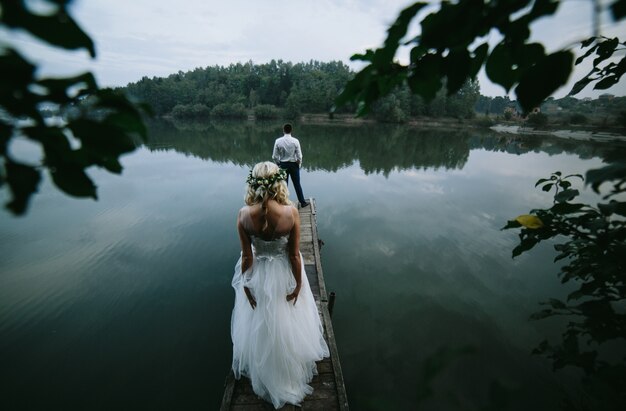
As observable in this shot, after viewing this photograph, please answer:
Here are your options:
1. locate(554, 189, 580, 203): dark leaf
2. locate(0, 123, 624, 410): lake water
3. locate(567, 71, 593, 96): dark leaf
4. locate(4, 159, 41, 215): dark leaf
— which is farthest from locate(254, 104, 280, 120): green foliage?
locate(4, 159, 41, 215): dark leaf

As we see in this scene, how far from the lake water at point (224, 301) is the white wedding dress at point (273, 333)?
0.88 meters

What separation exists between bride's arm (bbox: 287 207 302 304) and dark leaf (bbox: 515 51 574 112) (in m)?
2.32

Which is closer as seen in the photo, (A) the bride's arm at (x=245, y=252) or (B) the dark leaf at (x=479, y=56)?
(B) the dark leaf at (x=479, y=56)

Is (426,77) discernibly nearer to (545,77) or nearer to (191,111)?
(545,77)

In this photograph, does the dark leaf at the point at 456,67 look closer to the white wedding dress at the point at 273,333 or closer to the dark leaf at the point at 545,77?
the dark leaf at the point at 545,77

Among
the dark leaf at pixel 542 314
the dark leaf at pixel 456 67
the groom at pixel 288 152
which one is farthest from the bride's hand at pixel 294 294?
the groom at pixel 288 152

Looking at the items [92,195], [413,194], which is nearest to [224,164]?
[413,194]

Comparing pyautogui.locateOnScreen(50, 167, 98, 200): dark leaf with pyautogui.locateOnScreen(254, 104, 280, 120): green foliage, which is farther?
pyautogui.locateOnScreen(254, 104, 280, 120): green foliage

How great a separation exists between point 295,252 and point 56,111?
263 cm

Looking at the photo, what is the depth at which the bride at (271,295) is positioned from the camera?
9.68ft

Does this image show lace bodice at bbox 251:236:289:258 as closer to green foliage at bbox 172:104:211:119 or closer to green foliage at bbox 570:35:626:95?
green foliage at bbox 570:35:626:95

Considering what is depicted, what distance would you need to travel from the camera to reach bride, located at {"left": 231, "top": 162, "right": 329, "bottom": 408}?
2.95 meters

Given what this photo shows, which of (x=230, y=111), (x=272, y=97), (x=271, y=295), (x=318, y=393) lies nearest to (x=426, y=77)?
(x=271, y=295)

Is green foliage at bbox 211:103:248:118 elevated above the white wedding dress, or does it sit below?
above
